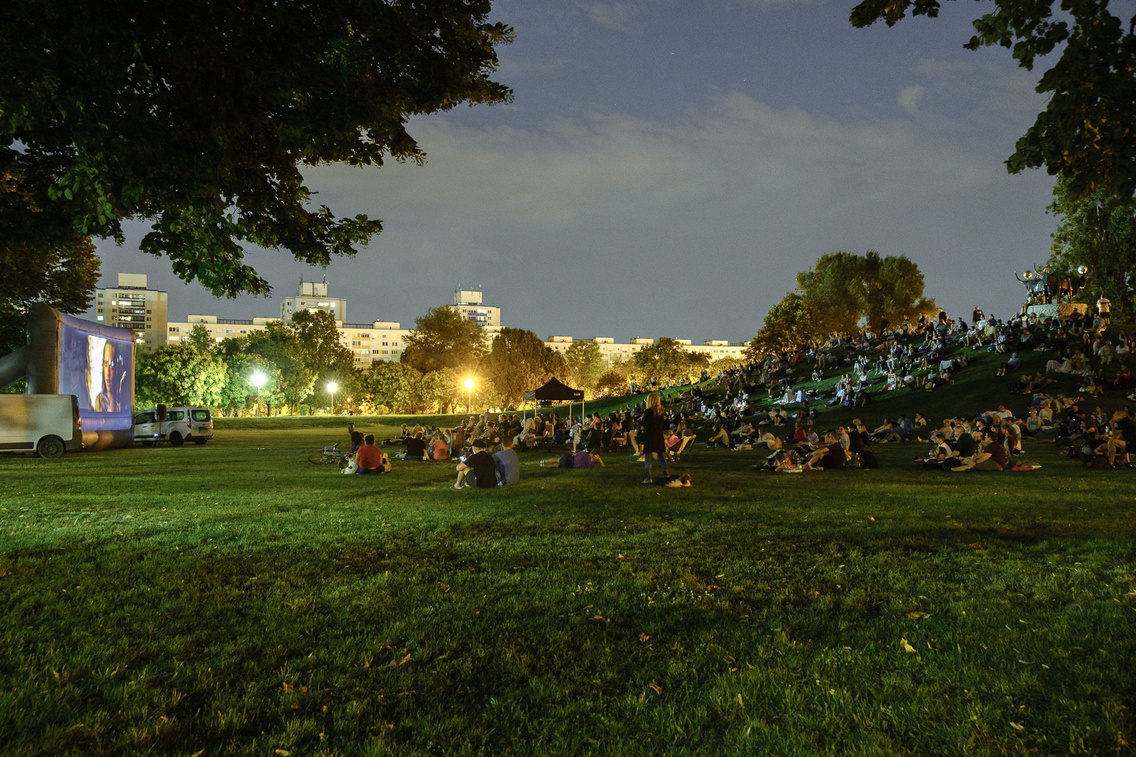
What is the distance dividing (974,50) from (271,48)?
7.42 m

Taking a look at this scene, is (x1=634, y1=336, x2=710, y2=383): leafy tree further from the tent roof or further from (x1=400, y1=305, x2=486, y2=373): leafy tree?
the tent roof

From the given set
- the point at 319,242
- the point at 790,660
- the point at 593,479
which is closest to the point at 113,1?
the point at 319,242

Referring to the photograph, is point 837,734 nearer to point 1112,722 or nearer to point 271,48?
point 1112,722

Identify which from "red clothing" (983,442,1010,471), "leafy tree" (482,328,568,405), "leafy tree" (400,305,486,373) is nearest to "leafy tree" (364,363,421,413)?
"leafy tree" (400,305,486,373)

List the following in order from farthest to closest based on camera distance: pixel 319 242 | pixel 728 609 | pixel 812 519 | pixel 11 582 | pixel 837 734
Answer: pixel 319 242, pixel 812 519, pixel 11 582, pixel 728 609, pixel 837 734

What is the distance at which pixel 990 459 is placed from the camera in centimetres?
1512

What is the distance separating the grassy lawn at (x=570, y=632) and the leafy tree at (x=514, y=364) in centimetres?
6758

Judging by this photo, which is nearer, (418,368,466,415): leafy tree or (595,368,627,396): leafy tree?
(418,368,466,415): leafy tree

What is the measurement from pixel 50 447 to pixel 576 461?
18.2 m

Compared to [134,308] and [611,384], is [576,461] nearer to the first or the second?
[611,384]

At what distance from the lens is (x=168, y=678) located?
12.8 feet

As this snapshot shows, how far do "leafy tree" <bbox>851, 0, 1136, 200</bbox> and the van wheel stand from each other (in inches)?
1050

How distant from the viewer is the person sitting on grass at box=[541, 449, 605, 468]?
16781 mm

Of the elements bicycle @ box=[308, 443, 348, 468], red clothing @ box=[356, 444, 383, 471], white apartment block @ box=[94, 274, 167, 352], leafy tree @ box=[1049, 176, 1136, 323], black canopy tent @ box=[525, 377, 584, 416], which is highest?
white apartment block @ box=[94, 274, 167, 352]
